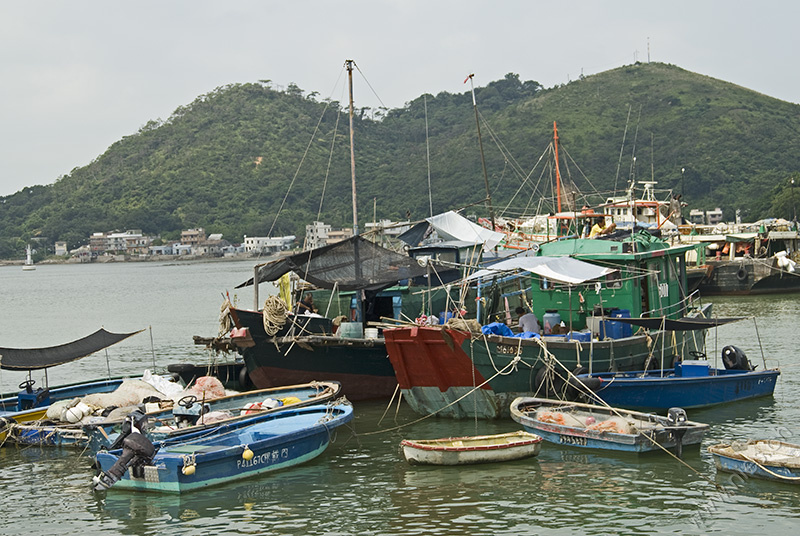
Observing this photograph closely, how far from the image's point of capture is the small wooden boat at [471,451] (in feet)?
44.0

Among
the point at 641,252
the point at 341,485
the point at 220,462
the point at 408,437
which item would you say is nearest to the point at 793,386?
the point at 641,252

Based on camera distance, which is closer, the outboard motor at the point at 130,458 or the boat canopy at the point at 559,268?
the outboard motor at the point at 130,458

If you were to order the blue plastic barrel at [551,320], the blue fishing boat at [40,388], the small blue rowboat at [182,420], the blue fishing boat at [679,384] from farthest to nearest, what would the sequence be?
the blue plastic barrel at [551,320], the blue fishing boat at [40,388], the blue fishing boat at [679,384], the small blue rowboat at [182,420]

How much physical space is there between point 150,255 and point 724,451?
151 meters

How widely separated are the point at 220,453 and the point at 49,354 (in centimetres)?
743

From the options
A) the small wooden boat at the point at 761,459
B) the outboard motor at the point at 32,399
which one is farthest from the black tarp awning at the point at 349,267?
the small wooden boat at the point at 761,459

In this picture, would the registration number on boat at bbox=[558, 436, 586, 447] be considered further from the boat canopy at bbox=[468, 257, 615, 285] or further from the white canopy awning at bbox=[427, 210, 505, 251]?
the white canopy awning at bbox=[427, 210, 505, 251]

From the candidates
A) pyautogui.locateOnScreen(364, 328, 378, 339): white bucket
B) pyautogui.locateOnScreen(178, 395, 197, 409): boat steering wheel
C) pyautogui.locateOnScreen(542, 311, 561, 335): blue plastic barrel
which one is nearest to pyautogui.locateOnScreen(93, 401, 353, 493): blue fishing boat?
pyautogui.locateOnScreen(178, 395, 197, 409): boat steering wheel

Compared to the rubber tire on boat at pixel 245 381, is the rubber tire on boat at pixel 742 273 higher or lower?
higher

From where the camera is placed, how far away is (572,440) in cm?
1423

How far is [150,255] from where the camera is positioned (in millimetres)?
154500

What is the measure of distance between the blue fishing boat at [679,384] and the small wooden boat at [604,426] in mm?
835

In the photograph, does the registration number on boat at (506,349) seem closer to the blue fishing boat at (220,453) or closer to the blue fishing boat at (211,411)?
the blue fishing boat at (220,453)

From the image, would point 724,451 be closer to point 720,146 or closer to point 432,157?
point 720,146
